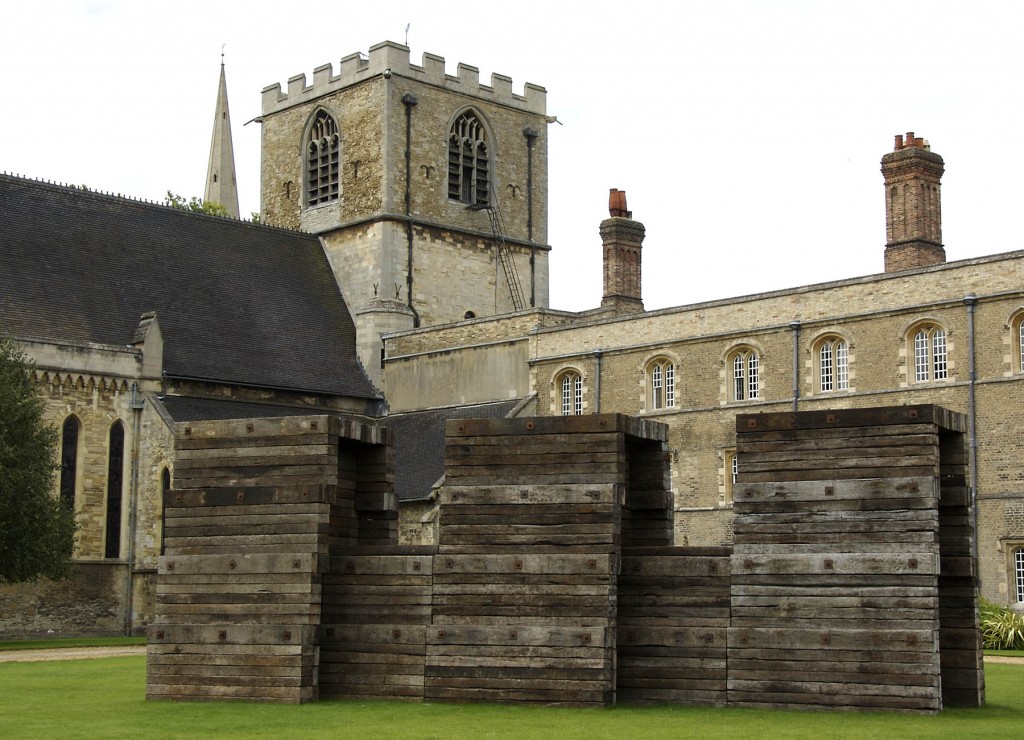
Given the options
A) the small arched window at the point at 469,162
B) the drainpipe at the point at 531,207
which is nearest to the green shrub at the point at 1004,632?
the drainpipe at the point at 531,207

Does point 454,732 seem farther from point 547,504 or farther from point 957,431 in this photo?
point 957,431

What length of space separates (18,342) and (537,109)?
21165 mm

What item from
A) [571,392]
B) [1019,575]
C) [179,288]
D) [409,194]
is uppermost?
[409,194]

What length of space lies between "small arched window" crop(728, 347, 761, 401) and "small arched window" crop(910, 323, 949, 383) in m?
3.88

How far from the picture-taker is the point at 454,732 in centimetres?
1375

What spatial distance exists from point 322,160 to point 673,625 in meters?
34.4

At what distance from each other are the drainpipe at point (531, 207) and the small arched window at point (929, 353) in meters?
18.4

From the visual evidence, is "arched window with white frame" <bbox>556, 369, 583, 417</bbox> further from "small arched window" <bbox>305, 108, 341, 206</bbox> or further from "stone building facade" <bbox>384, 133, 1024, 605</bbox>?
"small arched window" <bbox>305, 108, 341, 206</bbox>

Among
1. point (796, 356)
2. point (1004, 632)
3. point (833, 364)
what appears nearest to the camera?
point (1004, 632)

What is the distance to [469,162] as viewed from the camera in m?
48.5

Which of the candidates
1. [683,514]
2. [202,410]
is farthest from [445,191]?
[683,514]

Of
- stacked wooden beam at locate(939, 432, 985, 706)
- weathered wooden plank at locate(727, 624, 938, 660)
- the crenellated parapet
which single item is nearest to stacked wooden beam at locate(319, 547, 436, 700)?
weathered wooden plank at locate(727, 624, 938, 660)

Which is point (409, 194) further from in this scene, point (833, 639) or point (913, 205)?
point (833, 639)

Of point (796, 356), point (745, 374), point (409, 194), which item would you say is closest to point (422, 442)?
point (745, 374)
